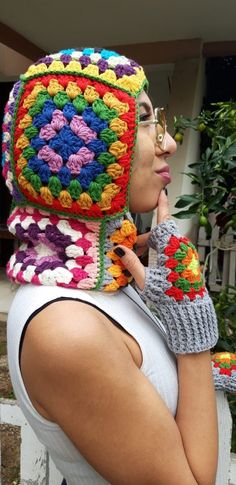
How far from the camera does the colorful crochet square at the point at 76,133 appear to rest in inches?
38.8

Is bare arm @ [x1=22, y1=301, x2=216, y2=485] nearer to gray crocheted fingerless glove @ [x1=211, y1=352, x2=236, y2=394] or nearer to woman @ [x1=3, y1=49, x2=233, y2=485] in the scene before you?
woman @ [x1=3, y1=49, x2=233, y2=485]

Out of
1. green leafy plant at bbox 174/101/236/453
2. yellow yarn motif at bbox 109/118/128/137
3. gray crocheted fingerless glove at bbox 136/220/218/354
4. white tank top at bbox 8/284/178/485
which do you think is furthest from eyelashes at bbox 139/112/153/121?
green leafy plant at bbox 174/101/236/453

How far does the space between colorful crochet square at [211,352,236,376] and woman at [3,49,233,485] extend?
140 mm

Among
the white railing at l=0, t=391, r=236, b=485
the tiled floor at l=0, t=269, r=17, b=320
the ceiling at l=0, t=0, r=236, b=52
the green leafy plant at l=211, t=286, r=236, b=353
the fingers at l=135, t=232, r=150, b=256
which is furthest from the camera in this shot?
the tiled floor at l=0, t=269, r=17, b=320

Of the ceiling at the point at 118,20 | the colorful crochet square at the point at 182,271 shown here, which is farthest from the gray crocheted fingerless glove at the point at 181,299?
the ceiling at the point at 118,20

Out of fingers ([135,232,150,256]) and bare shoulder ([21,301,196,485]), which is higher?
fingers ([135,232,150,256])

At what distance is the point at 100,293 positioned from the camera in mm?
1059

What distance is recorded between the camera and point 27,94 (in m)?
1.04

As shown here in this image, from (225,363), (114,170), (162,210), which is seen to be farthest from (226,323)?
(114,170)

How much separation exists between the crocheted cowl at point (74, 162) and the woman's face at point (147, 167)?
0.14ft

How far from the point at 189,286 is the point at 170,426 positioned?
0.31 meters

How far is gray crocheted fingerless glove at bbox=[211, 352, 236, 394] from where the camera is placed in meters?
1.13

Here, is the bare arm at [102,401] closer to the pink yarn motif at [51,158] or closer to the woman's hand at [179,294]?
the woman's hand at [179,294]

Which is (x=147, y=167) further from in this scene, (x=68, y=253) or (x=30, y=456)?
(x=30, y=456)
